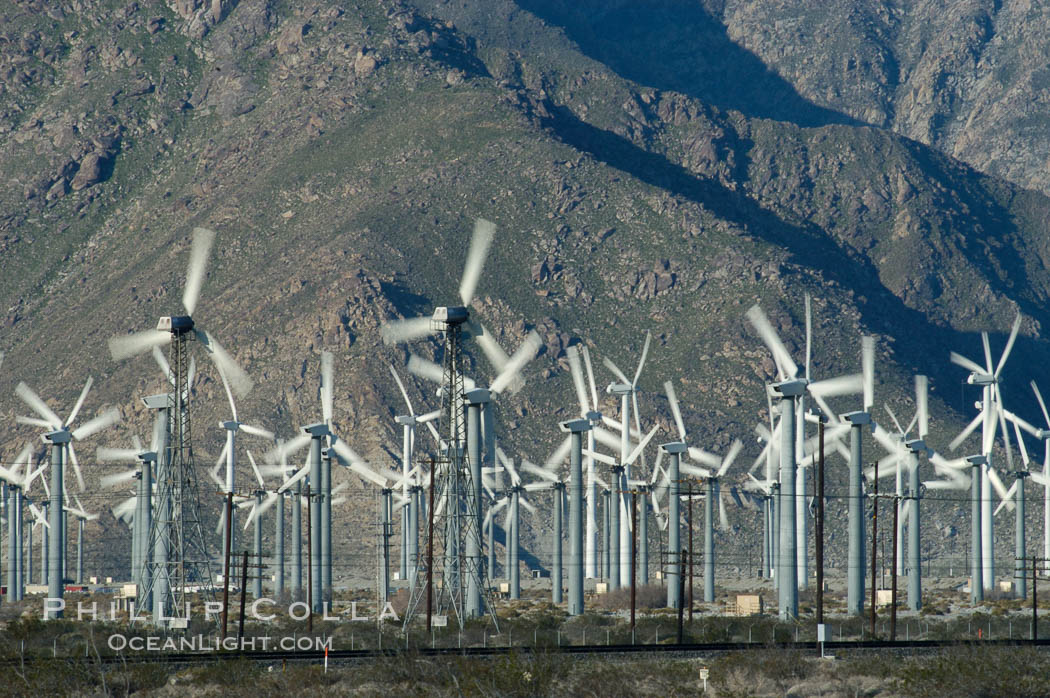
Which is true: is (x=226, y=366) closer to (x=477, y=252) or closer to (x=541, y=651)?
(x=477, y=252)

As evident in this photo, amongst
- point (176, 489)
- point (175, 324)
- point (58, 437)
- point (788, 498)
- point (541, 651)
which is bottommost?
point (541, 651)

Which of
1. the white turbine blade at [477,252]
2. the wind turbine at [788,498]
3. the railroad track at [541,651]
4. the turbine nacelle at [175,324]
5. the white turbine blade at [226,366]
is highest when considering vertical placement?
the white turbine blade at [477,252]

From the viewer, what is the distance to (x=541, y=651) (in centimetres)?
5472

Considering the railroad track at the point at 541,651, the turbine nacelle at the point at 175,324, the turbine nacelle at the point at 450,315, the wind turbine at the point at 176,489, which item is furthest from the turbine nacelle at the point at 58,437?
the railroad track at the point at 541,651

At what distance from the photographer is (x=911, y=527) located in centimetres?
10356

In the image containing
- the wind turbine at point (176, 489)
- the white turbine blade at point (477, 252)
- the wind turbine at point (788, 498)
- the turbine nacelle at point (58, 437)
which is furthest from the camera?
the turbine nacelle at point (58, 437)

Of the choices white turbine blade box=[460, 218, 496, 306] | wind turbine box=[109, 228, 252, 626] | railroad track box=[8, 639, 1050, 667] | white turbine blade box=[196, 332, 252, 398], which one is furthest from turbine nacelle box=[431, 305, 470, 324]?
railroad track box=[8, 639, 1050, 667]

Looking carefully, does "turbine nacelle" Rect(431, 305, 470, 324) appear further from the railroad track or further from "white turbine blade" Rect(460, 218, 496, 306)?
the railroad track

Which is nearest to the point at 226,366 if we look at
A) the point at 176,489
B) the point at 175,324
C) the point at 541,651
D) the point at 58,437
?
the point at 175,324

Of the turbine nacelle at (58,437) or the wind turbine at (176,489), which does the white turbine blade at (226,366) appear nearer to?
the wind turbine at (176,489)

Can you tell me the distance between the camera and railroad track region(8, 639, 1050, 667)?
179ft

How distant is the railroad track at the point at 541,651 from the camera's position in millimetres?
54688

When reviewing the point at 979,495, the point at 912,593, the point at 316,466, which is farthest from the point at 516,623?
the point at 979,495

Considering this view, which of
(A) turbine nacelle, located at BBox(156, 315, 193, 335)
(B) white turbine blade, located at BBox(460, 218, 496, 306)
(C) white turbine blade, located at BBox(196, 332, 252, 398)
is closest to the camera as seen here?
(A) turbine nacelle, located at BBox(156, 315, 193, 335)
